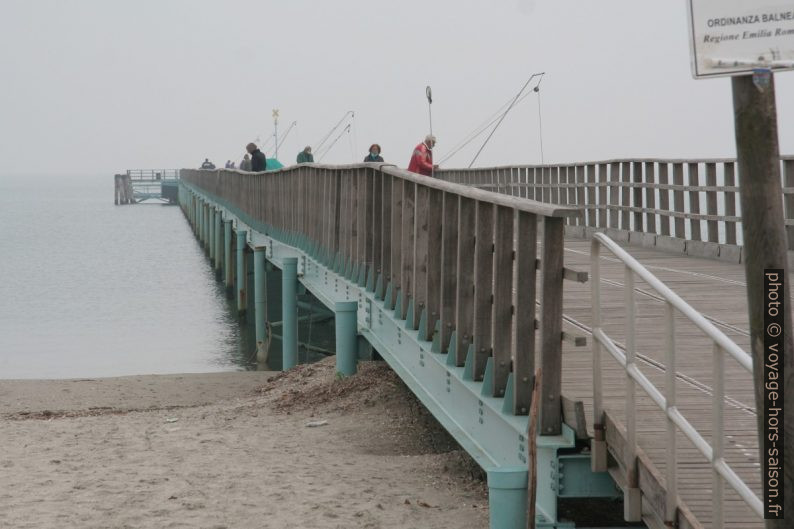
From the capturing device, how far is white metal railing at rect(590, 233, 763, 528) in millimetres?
4246

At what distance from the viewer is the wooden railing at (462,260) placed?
605 cm

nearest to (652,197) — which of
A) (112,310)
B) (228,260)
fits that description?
(228,260)

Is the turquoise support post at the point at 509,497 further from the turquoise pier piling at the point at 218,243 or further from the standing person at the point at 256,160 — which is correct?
the turquoise pier piling at the point at 218,243

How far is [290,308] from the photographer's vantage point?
19.3 meters

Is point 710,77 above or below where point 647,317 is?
above

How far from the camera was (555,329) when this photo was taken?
19.7 ft

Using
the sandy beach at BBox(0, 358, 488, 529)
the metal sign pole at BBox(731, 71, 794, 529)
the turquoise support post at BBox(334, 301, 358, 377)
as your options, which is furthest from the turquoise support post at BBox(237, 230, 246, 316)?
the metal sign pole at BBox(731, 71, 794, 529)

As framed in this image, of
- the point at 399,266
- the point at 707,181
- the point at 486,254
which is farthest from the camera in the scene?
the point at 707,181

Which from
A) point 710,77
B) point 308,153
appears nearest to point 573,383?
point 710,77

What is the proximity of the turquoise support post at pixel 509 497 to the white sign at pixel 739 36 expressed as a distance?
2.89 metres

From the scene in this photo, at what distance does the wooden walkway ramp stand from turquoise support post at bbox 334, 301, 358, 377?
2.16 meters

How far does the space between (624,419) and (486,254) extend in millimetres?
1858

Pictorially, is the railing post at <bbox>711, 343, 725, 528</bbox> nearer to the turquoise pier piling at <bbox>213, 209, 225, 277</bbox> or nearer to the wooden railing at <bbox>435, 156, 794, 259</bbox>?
the wooden railing at <bbox>435, 156, 794, 259</bbox>

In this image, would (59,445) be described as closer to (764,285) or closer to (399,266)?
(399,266)
